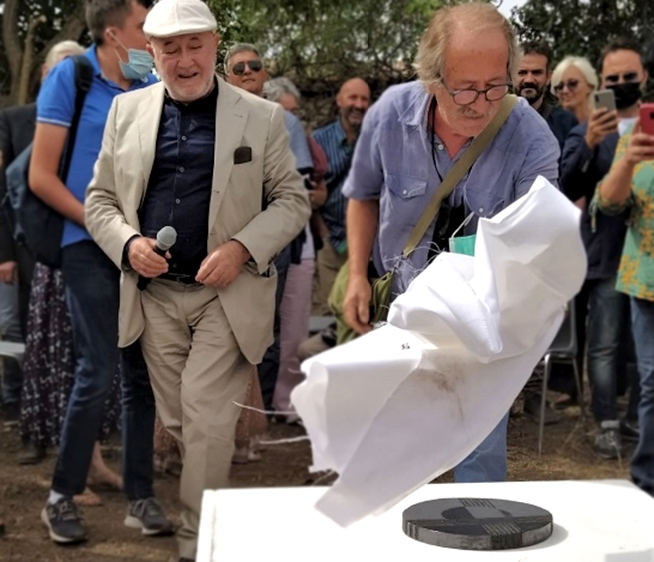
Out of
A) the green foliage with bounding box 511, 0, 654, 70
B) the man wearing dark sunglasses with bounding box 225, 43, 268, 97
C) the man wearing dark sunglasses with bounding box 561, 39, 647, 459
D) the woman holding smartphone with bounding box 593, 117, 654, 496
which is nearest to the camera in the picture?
the man wearing dark sunglasses with bounding box 225, 43, 268, 97

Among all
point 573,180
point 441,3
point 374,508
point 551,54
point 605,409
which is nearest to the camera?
point 374,508

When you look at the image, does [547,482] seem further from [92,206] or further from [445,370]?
[92,206]

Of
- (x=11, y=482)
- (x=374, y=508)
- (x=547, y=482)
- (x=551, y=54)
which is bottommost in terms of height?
(x=11, y=482)

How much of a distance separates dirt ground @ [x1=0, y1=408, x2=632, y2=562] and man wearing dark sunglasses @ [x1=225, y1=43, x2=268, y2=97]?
39.5 inches

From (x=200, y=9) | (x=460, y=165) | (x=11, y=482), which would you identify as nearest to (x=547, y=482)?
(x=460, y=165)

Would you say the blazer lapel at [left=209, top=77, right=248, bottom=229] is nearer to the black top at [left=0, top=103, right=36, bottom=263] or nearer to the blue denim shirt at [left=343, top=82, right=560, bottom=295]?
the blue denim shirt at [left=343, top=82, right=560, bottom=295]

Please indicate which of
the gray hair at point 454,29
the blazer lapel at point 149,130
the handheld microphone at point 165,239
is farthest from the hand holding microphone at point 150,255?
the gray hair at point 454,29

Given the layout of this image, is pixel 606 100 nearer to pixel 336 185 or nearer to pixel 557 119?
pixel 557 119

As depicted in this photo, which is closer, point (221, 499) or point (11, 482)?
point (221, 499)

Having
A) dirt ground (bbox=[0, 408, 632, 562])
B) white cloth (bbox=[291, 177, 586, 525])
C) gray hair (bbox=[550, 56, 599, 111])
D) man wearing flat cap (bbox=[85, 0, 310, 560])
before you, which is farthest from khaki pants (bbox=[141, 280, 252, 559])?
gray hair (bbox=[550, 56, 599, 111])

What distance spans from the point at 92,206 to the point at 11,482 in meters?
2.24

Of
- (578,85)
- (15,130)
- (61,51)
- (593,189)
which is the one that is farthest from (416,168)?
(15,130)

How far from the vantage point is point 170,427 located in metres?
2.83

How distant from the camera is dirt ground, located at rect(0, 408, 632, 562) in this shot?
156 inches
